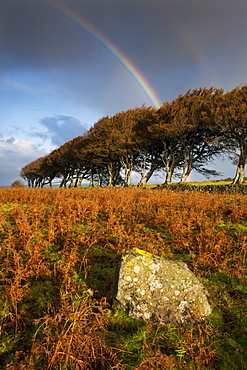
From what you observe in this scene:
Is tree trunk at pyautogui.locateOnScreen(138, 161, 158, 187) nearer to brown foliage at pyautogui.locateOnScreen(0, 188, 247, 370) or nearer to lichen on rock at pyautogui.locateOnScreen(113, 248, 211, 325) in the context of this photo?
brown foliage at pyautogui.locateOnScreen(0, 188, 247, 370)

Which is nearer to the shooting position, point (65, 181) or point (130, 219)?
point (130, 219)

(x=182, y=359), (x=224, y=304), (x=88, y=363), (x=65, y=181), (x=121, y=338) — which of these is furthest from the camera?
(x=65, y=181)

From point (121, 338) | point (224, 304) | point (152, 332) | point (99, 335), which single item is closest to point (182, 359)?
point (152, 332)

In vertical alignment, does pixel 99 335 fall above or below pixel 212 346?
above

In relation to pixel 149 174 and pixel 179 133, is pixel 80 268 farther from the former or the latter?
pixel 149 174

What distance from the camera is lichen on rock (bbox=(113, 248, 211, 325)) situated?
11.0 ft

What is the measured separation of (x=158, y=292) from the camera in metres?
3.54

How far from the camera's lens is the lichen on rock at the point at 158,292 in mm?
3359

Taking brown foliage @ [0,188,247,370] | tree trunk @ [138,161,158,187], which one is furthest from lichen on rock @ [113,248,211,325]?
tree trunk @ [138,161,158,187]

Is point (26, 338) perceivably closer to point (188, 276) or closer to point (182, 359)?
point (182, 359)

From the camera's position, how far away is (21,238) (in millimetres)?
5574

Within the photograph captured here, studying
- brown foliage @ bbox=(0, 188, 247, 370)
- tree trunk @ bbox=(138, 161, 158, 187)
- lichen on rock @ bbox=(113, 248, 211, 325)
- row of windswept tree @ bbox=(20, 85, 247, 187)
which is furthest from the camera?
tree trunk @ bbox=(138, 161, 158, 187)

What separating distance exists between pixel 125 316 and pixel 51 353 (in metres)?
1.35

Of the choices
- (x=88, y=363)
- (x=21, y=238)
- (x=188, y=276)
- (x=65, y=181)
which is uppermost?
(x=65, y=181)
